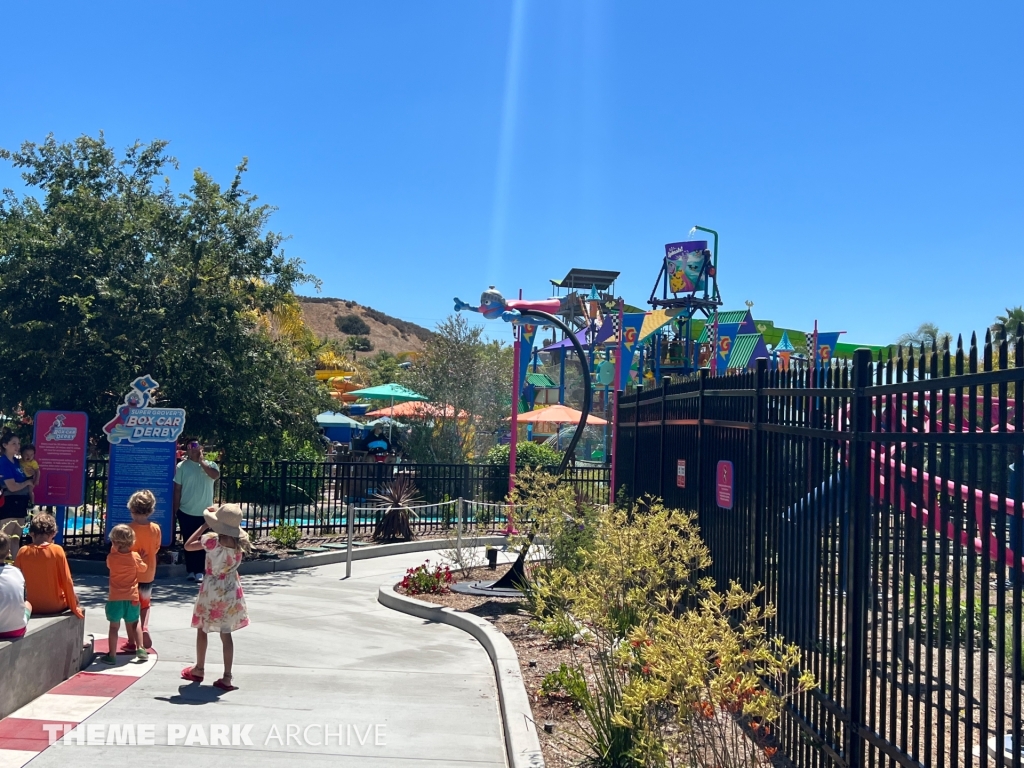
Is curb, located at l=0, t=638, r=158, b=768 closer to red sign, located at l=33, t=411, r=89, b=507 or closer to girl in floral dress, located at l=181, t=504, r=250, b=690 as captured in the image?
girl in floral dress, located at l=181, t=504, r=250, b=690

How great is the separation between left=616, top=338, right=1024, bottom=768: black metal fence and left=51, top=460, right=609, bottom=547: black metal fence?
8257 mm

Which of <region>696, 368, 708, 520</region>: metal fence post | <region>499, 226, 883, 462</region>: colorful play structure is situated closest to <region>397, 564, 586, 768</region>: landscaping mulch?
<region>696, 368, 708, 520</region>: metal fence post

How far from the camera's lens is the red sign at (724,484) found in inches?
270

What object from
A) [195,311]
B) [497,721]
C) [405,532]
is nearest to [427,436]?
[405,532]

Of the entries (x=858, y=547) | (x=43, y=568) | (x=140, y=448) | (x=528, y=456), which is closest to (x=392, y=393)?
(x=528, y=456)

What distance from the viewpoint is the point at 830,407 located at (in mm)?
4918

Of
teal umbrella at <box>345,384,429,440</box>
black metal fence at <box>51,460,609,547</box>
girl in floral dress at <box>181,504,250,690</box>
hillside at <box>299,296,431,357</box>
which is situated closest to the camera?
girl in floral dress at <box>181,504,250,690</box>

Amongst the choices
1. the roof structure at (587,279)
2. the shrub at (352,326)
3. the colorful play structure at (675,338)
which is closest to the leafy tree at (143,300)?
the colorful play structure at (675,338)

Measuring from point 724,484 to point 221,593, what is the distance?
3979 millimetres

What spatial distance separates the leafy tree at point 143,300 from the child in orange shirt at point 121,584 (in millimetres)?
5313

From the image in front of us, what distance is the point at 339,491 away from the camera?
16.4 meters

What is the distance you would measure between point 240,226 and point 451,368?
49.3 ft

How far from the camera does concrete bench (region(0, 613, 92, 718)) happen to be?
5.77m

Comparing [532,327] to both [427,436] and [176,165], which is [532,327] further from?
[176,165]
